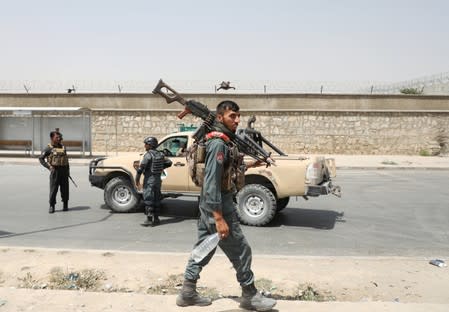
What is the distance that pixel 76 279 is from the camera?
5.14 m

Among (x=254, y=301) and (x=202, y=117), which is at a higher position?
(x=202, y=117)

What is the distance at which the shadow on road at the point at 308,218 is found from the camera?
28.3 ft

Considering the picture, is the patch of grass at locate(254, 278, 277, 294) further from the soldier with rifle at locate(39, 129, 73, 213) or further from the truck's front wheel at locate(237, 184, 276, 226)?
the soldier with rifle at locate(39, 129, 73, 213)

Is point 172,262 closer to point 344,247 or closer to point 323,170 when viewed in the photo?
point 344,247

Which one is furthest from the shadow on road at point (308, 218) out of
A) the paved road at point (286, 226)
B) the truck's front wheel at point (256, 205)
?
the truck's front wheel at point (256, 205)

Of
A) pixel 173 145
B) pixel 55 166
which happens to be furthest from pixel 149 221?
pixel 55 166

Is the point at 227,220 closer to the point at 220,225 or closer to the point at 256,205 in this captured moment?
the point at 220,225

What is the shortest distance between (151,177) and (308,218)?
3182 mm

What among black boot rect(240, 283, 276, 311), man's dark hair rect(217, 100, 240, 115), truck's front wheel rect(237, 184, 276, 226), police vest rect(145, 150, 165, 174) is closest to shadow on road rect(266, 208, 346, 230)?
truck's front wheel rect(237, 184, 276, 226)

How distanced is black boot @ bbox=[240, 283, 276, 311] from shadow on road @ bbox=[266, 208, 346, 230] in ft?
14.4

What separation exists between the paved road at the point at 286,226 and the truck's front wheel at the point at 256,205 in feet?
0.65

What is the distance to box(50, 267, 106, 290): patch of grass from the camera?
16.4 feet

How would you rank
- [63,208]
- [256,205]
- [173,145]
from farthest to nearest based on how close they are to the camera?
1. [63,208]
2. [173,145]
3. [256,205]

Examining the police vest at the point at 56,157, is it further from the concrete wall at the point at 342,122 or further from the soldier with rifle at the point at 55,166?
the concrete wall at the point at 342,122
